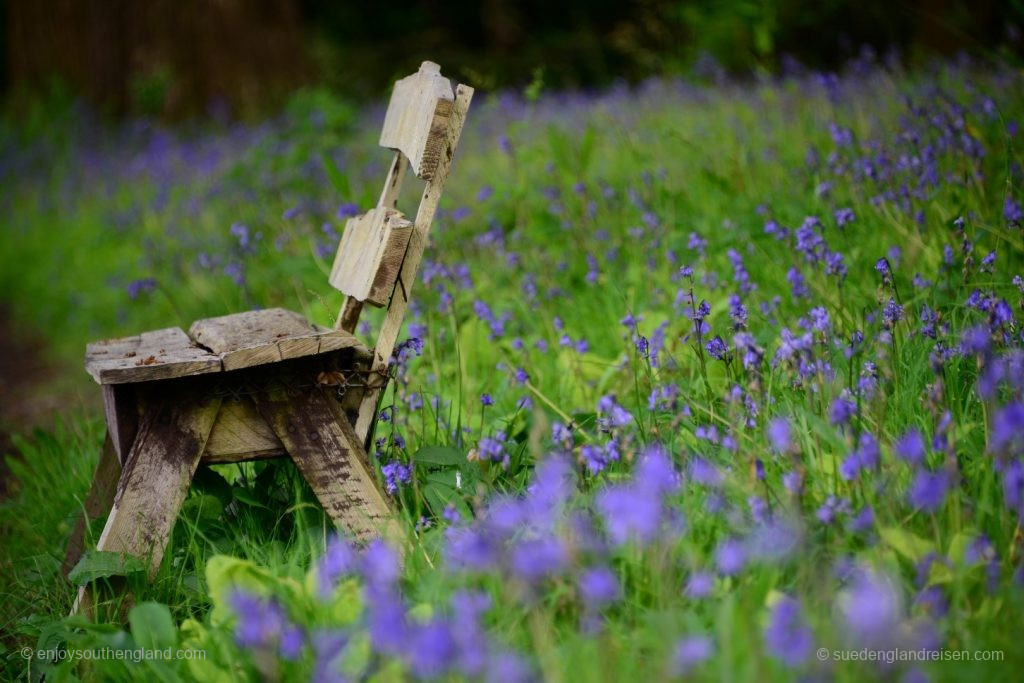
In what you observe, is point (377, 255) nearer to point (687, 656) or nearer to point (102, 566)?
point (102, 566)

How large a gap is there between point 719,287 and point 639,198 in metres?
0.94

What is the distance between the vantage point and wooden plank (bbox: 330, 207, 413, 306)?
2357 millimetres

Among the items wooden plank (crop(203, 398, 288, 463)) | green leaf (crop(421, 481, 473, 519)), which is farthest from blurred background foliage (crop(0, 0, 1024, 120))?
wooden plank (crop(203, 398, 288, 463))

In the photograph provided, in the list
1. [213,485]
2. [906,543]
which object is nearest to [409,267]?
[213,485]

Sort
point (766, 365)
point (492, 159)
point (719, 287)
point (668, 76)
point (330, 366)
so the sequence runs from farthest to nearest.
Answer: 1. point (668, 76)
2. point (492, 159)
3. point (719, 287)
4. point (766, 365)
5. point (330, 366)

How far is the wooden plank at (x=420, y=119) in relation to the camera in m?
2.42

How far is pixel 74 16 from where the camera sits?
35.7ft

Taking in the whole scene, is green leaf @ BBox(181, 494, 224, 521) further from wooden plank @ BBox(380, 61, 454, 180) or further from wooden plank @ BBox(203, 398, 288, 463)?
wooden plank @ BBox(380, 61, 454, 180)

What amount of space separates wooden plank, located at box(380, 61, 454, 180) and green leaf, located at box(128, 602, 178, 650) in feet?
4.04

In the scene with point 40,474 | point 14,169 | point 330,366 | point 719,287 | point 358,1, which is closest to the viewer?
point 330,366

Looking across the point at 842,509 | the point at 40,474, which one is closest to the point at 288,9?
the point at 40,474

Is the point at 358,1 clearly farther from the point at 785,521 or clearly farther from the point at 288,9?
the point at 785,521

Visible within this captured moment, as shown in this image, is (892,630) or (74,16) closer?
(892,630)

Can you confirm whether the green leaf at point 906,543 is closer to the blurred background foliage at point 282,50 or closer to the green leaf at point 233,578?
the green leaf at point 233,578
